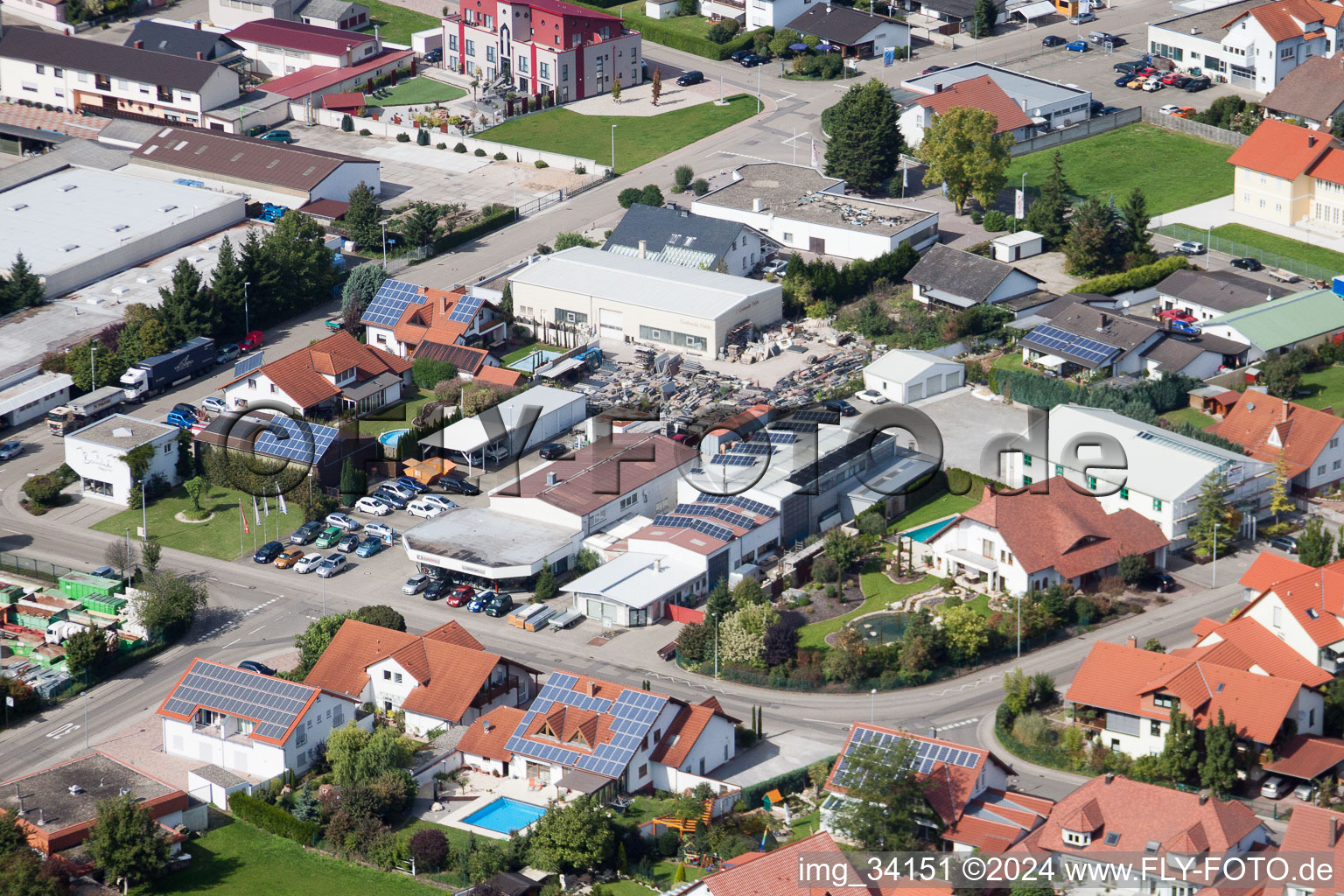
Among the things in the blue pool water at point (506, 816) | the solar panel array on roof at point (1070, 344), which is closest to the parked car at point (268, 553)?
the blue pool water at point (506, 816)

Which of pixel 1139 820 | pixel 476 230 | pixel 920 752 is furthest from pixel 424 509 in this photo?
pixel 1139 820

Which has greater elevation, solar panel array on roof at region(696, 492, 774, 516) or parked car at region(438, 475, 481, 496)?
solar panel array on roof at region(696, 492, 774, 516)

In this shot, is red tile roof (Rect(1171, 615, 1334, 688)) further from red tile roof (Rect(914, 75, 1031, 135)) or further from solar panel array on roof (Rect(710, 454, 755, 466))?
red tile roof (Rect(914, 75, 1031, 135))

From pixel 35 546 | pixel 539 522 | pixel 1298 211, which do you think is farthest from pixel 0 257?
pixel 1298 211

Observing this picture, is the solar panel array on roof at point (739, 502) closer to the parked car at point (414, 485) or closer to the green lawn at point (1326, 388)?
the parked car at point (414, 485)

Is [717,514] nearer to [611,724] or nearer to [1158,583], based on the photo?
[611,724]

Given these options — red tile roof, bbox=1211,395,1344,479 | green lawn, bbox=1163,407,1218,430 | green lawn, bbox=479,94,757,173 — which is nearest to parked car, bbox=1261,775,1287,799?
red tile roof, bbox=1211,395,1344,479

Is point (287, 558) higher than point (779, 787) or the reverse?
the reverse
